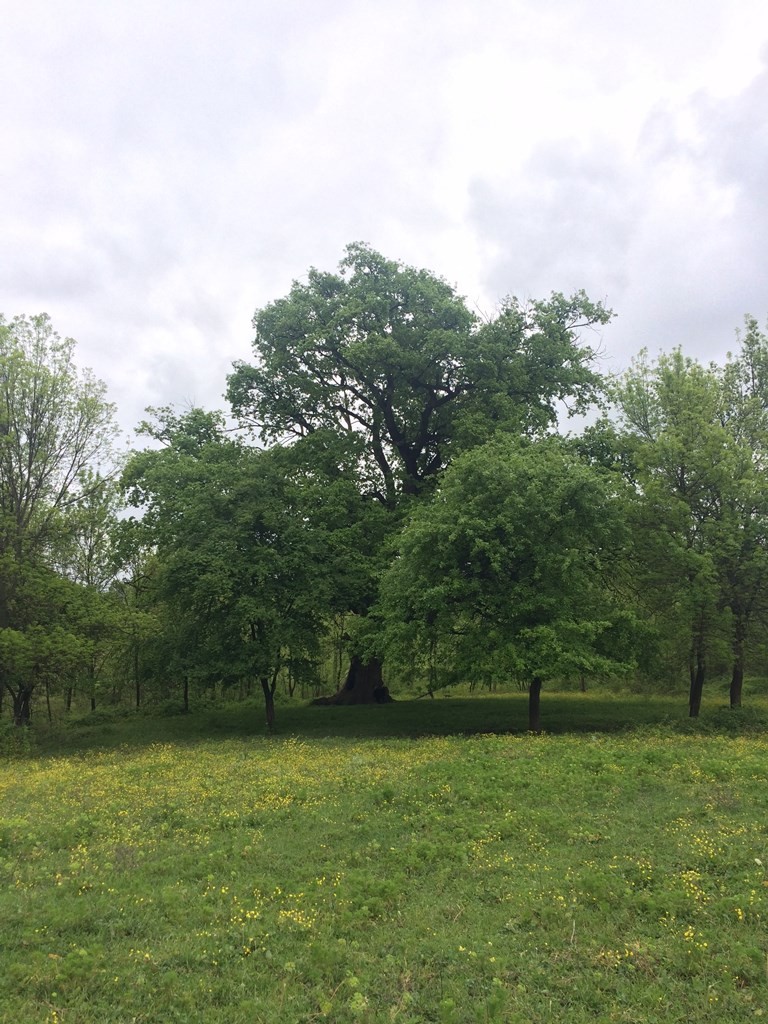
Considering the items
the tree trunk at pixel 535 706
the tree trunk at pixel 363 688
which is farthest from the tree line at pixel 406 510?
the tree trunk at pixel 363 688

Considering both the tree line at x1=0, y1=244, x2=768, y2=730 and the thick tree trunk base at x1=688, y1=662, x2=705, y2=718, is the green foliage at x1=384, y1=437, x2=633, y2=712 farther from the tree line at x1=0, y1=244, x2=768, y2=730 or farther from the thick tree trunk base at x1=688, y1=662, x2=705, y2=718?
the thick tree trunk base at x1=688, y1=662, x2=705, y2=718

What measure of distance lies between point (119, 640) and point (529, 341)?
22.5 m

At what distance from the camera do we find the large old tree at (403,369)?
2858 cm

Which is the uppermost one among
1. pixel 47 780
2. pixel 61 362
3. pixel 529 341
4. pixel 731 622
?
pixel 529 341

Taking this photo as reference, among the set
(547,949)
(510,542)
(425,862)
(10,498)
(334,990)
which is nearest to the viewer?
(334,990)

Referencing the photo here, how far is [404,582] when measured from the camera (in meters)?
22.4

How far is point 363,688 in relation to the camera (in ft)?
113

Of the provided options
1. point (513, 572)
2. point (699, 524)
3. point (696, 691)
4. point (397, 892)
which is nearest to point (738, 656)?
point (696, 691)

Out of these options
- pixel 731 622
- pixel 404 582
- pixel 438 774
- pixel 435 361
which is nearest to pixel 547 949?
pixel 438 774

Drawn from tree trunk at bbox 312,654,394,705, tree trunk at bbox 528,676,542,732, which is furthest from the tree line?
Answer: tree trunk at bbox 312,654,394,705

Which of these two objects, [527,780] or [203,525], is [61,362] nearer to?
[203,525]

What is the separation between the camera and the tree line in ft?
70.8

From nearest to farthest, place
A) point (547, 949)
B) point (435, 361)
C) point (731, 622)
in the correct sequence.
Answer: point (547, 949) < point (731, 622) < point (435, 361)

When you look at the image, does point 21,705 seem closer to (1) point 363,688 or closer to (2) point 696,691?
(1) point 363,688
